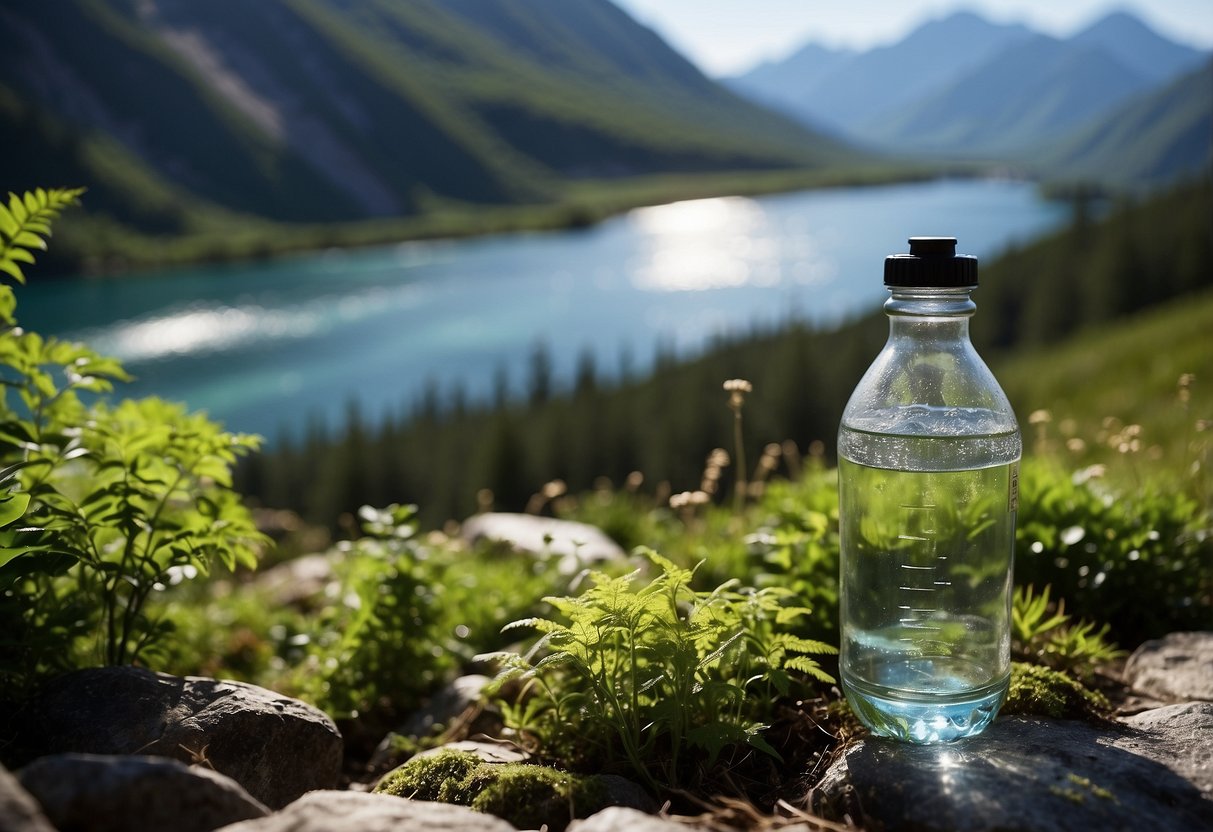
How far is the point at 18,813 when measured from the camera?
2238 mm

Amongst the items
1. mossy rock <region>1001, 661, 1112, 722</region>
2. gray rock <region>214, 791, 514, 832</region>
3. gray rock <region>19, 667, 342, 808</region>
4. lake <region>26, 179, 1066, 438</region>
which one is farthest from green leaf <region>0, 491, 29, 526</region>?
lake <region>26, 179, 1066, 438</region>

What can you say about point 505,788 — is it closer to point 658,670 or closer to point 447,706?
point 658,670

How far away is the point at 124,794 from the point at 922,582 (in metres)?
2.74

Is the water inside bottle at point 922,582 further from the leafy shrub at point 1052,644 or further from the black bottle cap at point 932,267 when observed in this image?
the black bottle cap at point 932,267

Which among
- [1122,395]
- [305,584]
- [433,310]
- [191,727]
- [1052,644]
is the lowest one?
[433,310]

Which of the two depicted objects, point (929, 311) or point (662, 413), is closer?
point (929, 311)

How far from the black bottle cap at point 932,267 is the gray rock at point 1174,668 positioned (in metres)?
2.02

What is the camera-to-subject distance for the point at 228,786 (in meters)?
2.74

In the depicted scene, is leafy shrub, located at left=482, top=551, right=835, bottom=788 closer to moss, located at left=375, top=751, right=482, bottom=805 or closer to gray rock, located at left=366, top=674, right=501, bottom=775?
moss, located at left=375, top=751, right=482, bottom=805

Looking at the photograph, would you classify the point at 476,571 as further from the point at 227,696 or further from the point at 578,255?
the point at 578,255

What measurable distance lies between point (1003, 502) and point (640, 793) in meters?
1.62

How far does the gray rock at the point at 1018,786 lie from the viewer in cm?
277

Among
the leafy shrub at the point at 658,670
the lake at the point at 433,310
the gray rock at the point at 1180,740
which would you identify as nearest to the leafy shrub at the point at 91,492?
the leafy shrub at the point at 658,670

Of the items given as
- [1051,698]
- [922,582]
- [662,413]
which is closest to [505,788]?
[922,582]
